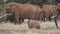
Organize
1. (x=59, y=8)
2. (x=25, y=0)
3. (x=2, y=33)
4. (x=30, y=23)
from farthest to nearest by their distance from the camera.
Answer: (x=25, y=0) < (x=59, y=8) < (x=30, y=23) < (x=2, y=33)

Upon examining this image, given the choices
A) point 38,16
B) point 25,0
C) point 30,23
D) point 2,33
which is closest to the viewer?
point 2,33

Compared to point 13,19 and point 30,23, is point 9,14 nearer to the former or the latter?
point 13,19

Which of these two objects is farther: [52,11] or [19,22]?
[52,11]

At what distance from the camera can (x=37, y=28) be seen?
13.1 m

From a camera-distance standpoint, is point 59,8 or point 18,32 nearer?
point 18,32

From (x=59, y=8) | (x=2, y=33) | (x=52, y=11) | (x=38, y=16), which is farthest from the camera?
(x=52, y=11)

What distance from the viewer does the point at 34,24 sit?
13172 mm

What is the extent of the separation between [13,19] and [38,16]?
1.49 m

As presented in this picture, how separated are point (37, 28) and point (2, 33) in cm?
232

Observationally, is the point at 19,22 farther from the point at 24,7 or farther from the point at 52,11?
the point at 52,11

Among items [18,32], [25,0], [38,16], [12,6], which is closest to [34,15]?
[38,16]

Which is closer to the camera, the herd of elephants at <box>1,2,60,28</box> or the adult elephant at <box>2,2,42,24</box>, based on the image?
the herd of elephants at <box>1,2,60,28</box>

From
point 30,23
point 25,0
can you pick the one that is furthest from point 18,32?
point 25,0

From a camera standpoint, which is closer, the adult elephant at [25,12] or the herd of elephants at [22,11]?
the herd of elephants at [22,11]
